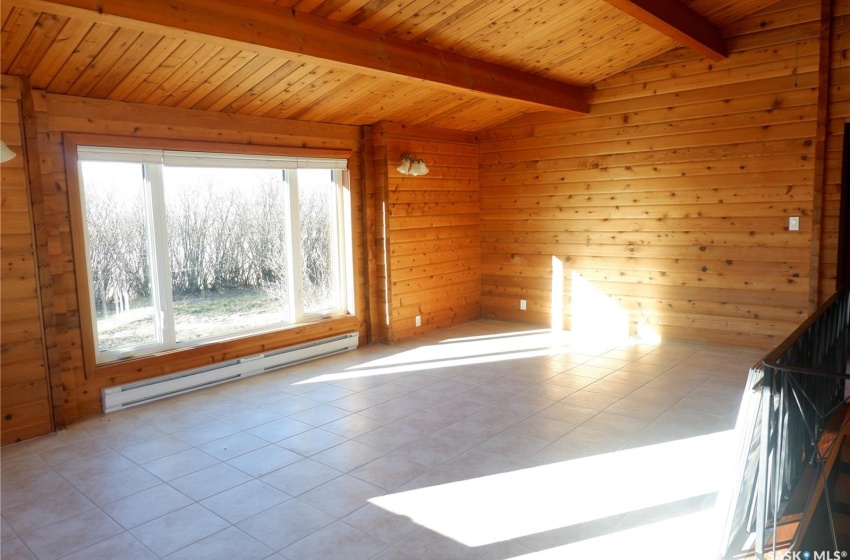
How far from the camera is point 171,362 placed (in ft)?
15.0

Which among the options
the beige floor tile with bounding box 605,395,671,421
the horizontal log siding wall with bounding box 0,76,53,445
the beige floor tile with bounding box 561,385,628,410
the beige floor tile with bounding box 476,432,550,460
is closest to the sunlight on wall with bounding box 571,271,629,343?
the beige floor tile with bounding box 561,385,628,410

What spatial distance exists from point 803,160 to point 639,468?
3.42 m

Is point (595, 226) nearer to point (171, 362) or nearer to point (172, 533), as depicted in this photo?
point (171, 362)

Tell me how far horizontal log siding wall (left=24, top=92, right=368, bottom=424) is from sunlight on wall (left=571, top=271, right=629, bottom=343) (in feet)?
10.0

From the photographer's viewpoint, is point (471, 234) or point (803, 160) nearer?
point (803, 160)

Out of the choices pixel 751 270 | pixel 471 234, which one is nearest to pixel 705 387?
pixel 751 270

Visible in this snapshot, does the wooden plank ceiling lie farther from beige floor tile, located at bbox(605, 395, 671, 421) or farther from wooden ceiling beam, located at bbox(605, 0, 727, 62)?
beige floor tile, located at bbox(605, 395, 671, 421)

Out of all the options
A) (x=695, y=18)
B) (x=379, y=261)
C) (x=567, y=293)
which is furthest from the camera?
(x=567, y=293)

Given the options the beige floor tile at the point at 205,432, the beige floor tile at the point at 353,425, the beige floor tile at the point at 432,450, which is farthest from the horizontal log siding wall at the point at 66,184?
the beige floor tile at the point at 432,450

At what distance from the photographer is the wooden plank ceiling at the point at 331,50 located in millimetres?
3277

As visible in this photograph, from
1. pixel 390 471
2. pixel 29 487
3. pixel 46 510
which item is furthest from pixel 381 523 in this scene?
pixel 29 487

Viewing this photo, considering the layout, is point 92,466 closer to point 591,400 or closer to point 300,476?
point 300,476

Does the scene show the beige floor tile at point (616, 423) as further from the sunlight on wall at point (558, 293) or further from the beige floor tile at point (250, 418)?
the sunlight on wall at point (558, 293)

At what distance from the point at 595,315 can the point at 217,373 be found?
3.87m
